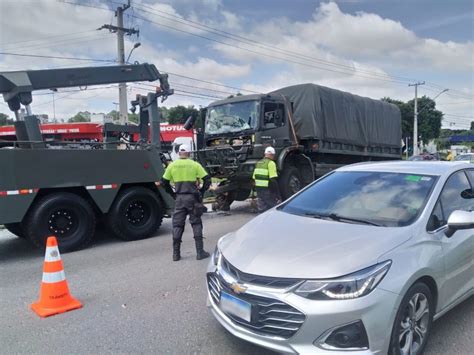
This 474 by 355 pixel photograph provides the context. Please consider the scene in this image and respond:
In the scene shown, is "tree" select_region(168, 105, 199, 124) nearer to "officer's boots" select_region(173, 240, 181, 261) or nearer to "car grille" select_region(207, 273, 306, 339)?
"officer's boots" select_region(173, 240, 181, 261)

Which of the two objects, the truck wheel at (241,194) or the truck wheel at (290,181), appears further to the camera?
the truck wheel at (241,194)

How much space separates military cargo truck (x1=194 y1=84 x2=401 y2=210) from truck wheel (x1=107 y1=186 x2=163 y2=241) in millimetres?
2850

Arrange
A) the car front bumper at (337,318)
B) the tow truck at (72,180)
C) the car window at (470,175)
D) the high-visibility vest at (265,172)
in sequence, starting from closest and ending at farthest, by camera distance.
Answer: the car front bumper at (337,318)
the car window at (470,175)
the tow truck at (72,180)
the high-visibility vest at (265,172)

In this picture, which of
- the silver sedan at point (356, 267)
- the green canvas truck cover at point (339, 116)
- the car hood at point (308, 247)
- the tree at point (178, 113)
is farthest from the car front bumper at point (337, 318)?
the tree at point (178, 113)

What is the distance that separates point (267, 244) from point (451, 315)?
2.08 meters

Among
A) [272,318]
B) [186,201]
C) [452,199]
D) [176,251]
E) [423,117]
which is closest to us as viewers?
[272,318]

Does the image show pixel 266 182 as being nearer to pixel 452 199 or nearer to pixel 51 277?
pixel 452 199

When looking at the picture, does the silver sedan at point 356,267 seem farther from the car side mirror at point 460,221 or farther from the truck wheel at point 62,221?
the truck wheel at point 62,221

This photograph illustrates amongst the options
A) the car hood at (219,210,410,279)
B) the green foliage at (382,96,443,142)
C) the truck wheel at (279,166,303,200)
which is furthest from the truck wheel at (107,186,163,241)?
the green foliage at (382,96,443,142)

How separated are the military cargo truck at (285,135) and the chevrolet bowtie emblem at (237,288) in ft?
23.0

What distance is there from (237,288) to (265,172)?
5.65 m

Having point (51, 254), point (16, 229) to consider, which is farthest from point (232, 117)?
point (51, 254)

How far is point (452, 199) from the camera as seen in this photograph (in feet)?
12.3

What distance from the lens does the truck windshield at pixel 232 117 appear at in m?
10.3
